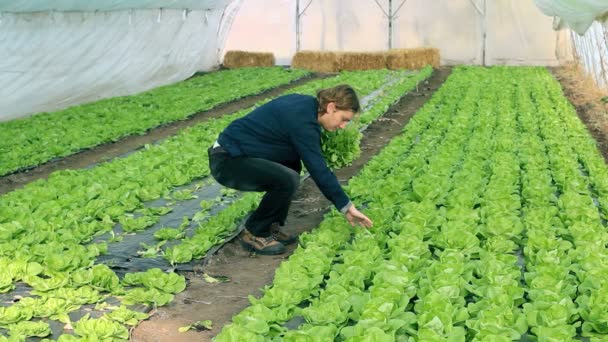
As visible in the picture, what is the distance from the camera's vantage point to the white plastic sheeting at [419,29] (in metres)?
23.4

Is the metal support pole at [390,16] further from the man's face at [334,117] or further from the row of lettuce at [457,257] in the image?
the man's face at [334,117]

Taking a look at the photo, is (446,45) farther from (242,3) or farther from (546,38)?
(242,3)

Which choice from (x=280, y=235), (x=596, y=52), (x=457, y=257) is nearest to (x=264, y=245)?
(x=280, y=235)

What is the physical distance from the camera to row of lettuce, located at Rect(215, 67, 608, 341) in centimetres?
380

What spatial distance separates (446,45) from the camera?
24188 millimetres

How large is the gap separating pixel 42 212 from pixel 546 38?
20247 mm

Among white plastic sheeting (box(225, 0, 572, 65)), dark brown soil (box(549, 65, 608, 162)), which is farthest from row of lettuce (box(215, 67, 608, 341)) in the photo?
white plastic sheeting (box(225, 0, 572, 65))

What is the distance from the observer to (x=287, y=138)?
17.6ft

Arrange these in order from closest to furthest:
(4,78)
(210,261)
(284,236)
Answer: (210,261) < (284,236) < (4,78)

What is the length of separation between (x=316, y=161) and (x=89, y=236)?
1.98 meters

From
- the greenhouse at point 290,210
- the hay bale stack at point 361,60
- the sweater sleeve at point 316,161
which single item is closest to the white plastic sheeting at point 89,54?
the greenhouse at point 290,210

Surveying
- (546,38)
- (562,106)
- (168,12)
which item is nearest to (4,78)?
(168,12)

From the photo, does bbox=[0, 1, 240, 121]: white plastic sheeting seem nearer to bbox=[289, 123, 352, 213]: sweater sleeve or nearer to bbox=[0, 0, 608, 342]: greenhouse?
bbox=[0, 0, 608, 342]: greenhouse

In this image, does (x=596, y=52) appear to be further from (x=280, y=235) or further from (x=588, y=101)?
(x=280, y=235)
